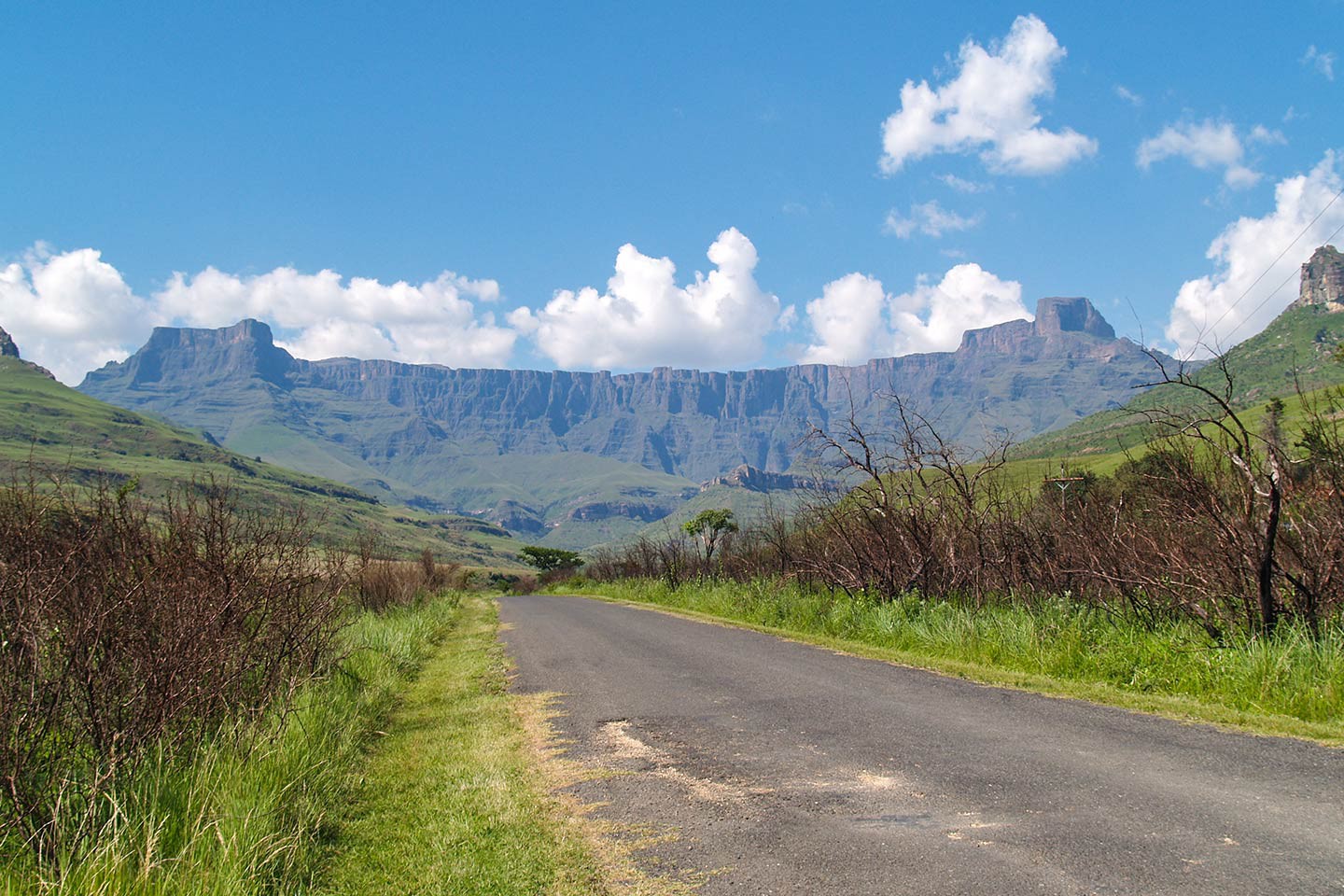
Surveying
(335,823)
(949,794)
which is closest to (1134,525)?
(949,794)

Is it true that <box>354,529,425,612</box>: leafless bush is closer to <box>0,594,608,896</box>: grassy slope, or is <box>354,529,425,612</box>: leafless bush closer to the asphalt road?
<box>0,594,608,896</box>: grassy slope

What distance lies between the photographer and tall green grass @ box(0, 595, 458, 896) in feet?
11.9

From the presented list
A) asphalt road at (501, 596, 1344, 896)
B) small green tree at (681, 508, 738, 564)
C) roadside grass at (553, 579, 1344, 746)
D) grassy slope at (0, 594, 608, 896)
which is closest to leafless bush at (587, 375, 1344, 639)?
roadside grass at (553, 579, 1344, 746)

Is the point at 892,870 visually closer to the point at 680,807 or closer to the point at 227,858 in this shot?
the point at 680,807

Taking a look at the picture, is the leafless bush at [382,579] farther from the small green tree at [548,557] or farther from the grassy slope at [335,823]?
the small green tree at [548,557]

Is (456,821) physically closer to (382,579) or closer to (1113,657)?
(1113,657)

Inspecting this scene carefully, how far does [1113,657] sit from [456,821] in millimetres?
7738

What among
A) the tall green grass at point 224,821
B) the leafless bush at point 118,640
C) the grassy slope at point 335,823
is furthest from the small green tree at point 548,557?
the tall green grass at point 224,821

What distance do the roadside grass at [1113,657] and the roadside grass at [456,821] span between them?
5.74 metres

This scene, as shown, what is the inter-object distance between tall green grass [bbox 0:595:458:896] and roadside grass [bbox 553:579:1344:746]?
7.23 m

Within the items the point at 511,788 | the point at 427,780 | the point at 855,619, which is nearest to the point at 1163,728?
the point at 511,788

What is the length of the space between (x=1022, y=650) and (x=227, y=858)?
9.31m

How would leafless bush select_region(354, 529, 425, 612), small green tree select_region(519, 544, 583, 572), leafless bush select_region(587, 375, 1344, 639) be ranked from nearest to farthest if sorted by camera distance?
leafless bush select_region(587, 375, 1344, 639)
leafless bush select_region(354, 529, 425, 612)
small green tree select_region(519, 544, 583, 572)

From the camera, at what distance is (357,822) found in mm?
5508
